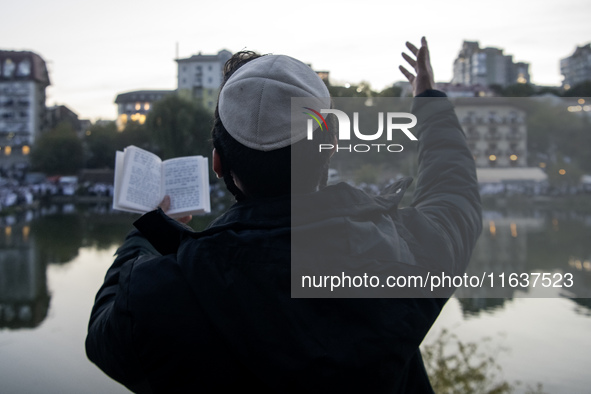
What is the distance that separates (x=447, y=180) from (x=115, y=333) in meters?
0.61

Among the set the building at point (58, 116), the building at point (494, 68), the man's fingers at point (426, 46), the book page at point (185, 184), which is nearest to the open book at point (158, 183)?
the book page at point (185, 184)

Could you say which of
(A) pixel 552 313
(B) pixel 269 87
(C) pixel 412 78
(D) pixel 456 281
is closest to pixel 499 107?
(C) pixel 412 78

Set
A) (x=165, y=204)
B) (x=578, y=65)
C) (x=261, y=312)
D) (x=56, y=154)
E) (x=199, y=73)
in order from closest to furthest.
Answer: (x=261, y=312) → (x=165, y=204) → (x=578, y=65) → (x=199, y=73) → (x=56, y=154)

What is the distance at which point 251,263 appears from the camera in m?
0.77

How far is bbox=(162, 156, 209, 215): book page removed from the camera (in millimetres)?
1358

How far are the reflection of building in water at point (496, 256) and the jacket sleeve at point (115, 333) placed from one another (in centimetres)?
90

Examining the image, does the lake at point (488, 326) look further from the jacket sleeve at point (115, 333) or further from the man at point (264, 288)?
the jacket sleeve at point (115, 333)

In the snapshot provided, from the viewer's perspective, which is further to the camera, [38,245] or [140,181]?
[38,245]

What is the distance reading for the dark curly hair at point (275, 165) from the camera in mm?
831

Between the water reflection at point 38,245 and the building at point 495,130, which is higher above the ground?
the building at point 495,130

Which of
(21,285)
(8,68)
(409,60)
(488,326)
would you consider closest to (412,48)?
(409,60)

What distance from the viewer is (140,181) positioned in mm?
1407

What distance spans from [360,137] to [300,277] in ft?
1.22

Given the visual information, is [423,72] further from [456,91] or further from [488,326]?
[456,91]
